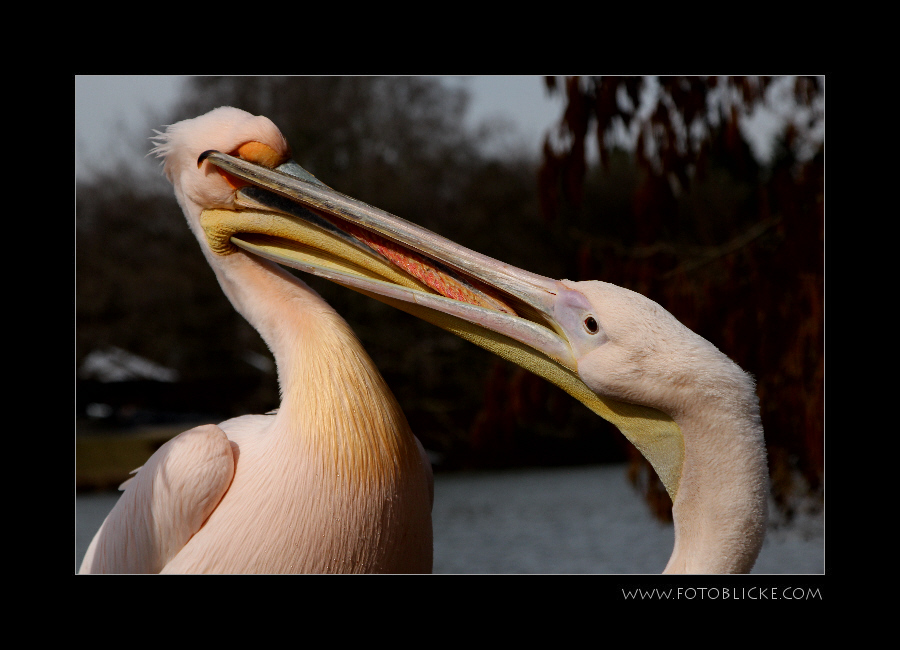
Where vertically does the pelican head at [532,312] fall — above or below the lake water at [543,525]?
above

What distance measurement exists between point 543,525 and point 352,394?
9373mm

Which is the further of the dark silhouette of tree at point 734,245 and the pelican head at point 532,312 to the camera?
the dark silhouette of tree at point 734,245

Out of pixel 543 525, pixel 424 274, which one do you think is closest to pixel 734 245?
pixel 424 274

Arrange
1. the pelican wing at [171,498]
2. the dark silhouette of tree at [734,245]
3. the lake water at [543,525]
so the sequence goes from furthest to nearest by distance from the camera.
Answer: the lake water at [543,525]
the dark silhouette of tree at [734,245]
the pelican wing at [171,498]

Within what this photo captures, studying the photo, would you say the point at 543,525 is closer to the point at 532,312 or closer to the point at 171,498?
the point at 171,498

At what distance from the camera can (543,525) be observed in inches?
434

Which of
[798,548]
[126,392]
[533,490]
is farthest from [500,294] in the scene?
[126,392]

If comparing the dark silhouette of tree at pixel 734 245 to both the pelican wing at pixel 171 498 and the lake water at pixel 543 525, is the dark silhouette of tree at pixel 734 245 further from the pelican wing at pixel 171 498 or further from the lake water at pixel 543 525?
the lake water at pixel 543 525

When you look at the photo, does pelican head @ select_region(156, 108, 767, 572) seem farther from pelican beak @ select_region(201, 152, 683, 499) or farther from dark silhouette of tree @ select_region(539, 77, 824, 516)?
dark silhouette of tree @ select_region(539, 77, 824, 516)

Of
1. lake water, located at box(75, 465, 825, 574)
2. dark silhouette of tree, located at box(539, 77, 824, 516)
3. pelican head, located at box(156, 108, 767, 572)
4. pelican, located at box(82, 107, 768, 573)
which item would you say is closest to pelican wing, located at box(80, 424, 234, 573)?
pelican, located at box(82, 107, 768, 573)

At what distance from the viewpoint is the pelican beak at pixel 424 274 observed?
165 cm

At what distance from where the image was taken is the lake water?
30.0 ft

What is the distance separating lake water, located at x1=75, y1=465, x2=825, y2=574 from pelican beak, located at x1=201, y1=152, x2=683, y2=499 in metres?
6.09

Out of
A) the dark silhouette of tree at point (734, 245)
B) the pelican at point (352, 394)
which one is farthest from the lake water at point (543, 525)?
the pelican at point (352, 394)
